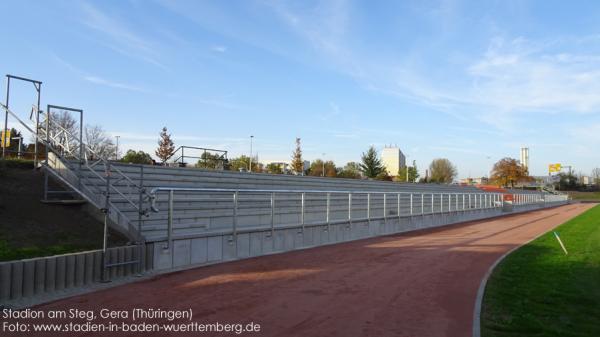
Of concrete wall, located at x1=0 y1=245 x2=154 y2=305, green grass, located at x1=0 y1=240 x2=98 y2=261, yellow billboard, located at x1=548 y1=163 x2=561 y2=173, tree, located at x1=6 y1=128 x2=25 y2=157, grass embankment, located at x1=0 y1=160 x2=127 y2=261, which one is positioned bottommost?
concrete wall, located at x1=0 y1=245 x2=154 y2=305

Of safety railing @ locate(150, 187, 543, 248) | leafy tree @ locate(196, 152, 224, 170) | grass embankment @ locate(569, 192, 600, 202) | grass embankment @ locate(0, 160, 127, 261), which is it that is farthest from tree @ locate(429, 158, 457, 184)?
grass embankment @ locate(0, 160, 127, 261)

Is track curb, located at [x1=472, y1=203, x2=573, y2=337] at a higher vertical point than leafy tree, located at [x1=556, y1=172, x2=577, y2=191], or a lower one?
lower

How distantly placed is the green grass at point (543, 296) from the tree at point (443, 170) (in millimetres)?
86346

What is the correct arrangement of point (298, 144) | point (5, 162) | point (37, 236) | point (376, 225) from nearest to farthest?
point (37, 236) → point (5, 162) → point (376, 225) → point (298, 144)

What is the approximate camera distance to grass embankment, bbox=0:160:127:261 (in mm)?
8459

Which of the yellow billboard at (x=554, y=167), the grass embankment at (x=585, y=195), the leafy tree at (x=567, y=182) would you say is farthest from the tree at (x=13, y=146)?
the leafy tree at (x=567, y=182)

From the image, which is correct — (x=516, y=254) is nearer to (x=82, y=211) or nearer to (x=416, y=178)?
(x=82, y=211)

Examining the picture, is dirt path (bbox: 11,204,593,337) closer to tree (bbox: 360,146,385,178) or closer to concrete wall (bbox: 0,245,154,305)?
concrete wall (bbox: 0,245,154,305)

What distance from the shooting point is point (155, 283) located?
887cm

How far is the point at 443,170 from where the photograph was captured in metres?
101

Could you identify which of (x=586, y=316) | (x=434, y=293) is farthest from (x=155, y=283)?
(x=586, y=316)

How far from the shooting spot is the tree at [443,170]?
98438 millimetres

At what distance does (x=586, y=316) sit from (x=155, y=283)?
7360 millimetres

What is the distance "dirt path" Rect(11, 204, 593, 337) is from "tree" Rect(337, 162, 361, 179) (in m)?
57.4
